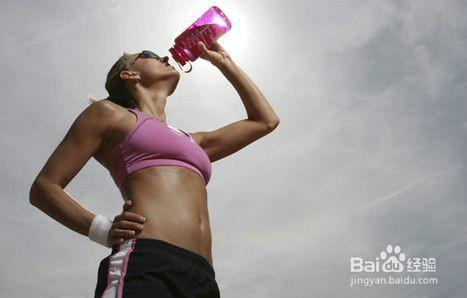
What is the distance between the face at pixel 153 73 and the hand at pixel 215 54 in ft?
1.38

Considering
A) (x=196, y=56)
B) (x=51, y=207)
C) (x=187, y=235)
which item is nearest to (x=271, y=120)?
(x=196, y=56)

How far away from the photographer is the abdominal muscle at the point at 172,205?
2.91m

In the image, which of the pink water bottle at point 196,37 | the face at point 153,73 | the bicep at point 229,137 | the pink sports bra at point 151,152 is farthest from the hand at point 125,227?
the pink water bottle at point 196,37

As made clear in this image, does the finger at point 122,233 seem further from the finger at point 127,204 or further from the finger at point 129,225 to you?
the finger at point 127,204

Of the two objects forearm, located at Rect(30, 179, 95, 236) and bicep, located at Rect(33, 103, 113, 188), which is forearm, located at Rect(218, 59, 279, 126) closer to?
bicep, located at Rect(33, 103, 113, 188)

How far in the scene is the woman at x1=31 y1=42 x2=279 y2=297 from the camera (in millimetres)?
2729

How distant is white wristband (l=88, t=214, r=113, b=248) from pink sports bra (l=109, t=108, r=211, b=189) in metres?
0.39

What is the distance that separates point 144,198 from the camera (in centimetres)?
301

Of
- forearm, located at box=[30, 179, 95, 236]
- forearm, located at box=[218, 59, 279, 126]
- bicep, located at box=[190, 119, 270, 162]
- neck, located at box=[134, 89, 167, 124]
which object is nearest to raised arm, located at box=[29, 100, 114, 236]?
forearm, located at box=[30, 179, 95, 236]

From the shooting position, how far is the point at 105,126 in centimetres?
329

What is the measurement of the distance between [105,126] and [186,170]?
574mm

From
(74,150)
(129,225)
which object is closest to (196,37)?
(74,150)

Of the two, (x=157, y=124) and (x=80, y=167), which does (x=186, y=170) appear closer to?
(x=157, y=124)

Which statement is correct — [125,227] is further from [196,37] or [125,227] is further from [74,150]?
[196,37]
